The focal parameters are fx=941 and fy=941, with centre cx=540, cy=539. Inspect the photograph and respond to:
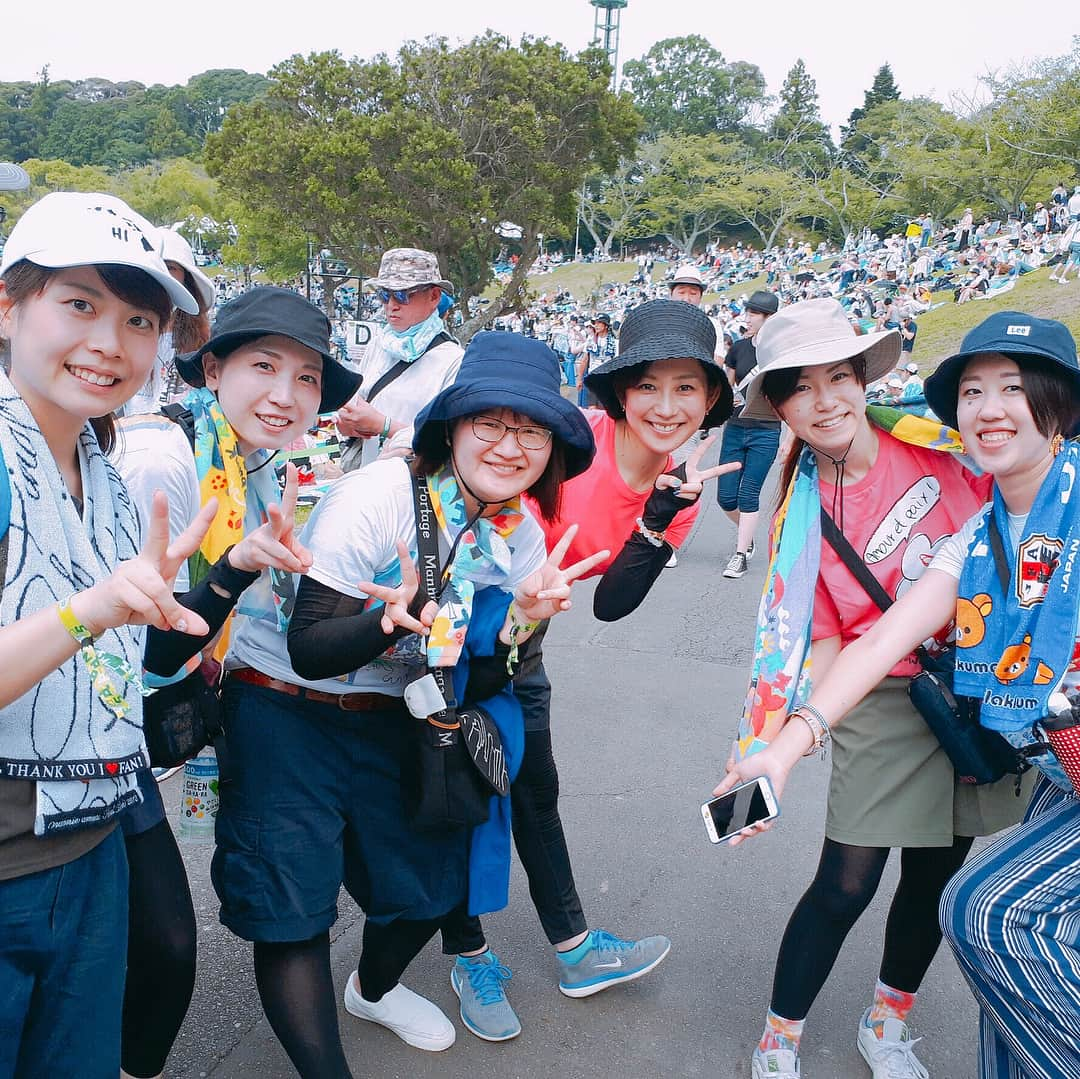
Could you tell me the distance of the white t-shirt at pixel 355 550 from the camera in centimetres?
196

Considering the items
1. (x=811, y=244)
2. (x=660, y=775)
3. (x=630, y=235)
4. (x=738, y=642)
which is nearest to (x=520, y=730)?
(x=660, y=775)

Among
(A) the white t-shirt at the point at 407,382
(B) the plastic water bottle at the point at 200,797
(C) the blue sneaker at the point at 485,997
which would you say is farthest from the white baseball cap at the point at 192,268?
(C) the blue sneaker at the point at 485,997

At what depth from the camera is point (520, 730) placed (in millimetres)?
2367

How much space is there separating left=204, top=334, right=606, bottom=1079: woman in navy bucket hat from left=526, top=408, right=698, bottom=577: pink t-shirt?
1.52 ft

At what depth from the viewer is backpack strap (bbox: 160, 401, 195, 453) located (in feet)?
7.22

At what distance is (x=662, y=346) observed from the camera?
2537 millimetres

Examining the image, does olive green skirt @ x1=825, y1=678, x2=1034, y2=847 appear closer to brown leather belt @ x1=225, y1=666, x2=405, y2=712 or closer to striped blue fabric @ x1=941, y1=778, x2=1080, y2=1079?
striped blue fabric @ x1=941, y1=778, x2=1080, y2=1079

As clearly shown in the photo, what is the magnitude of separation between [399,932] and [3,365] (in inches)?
61.5

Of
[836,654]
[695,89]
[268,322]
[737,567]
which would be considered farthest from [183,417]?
[695,89]

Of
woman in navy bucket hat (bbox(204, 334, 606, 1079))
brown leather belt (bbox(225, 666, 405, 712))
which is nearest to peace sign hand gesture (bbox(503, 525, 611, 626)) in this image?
woman in navy bucket hat (bbox(204, 334, 606, 1079))

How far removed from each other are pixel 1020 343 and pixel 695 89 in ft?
263

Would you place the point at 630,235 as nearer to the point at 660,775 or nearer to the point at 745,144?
the point at 745,144

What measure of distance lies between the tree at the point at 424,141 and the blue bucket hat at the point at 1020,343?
78.6ft

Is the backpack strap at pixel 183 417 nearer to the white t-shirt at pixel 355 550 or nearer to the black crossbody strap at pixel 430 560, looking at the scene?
the white t-shirt at pixel 355 550
